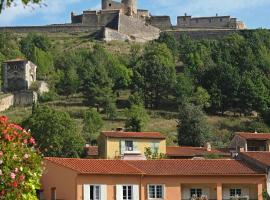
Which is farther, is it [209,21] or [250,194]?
[209,21]

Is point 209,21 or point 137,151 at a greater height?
point 209,21

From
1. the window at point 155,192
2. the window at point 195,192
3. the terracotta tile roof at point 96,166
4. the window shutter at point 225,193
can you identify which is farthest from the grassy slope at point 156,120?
the terracotta tile roof at point 96,166

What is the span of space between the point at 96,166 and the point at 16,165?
2961cm

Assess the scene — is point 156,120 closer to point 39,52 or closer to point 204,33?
point 39,52

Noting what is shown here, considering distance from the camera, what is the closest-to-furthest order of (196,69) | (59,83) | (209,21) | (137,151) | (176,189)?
(176,189)
(137,151)
(59,83)
(196,69)
(209,21)

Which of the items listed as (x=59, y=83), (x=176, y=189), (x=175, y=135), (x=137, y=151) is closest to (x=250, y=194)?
(x=176, y=189)

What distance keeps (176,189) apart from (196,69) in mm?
90105

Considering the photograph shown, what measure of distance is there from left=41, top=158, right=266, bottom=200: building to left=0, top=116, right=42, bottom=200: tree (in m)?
27.2

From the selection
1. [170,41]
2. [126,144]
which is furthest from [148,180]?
[170,41]

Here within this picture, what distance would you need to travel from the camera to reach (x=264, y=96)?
4596 inches

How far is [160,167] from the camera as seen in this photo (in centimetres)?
4819

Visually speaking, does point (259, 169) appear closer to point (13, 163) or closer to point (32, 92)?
point (13, 163)

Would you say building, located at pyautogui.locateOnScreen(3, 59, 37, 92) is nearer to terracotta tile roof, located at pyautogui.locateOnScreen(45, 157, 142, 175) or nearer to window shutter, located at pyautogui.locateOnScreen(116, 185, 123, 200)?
terracotta tile roof, located at pyautogui.locateOnScreen(45, 157, 142, 175)

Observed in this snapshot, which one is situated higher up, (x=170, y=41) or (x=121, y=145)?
(x=170, y=41)
